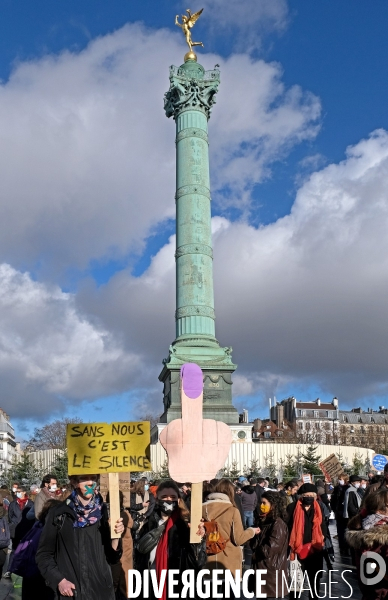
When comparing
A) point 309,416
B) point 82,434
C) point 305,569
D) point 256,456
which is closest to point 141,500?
point 305,569

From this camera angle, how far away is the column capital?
1346 inches

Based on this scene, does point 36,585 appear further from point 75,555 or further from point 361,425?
point 361,425

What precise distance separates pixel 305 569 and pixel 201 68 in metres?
32.0

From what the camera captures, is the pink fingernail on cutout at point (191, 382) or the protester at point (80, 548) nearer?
the protester at point (80, 548)

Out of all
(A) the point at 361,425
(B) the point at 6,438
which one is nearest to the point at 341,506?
(A) the point at 361,425

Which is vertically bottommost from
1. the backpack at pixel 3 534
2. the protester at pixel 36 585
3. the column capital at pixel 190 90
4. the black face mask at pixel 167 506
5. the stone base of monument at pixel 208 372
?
the protester at pixel 36 585

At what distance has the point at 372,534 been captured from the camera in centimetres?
A: 402

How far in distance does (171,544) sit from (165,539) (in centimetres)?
7

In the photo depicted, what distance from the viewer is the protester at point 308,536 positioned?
685cm

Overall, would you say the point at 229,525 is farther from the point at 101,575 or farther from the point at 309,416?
the point at 309,416

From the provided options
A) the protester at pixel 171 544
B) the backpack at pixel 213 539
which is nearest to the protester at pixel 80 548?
the protester at pixel 171 544

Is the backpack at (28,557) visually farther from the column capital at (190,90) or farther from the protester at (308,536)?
the column capital at (190,90)

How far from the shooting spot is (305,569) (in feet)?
22.6

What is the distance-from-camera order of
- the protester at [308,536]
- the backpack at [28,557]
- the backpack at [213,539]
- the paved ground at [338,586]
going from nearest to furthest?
the backpack at [213,539]
the backpack at [28,557]
the protester at [308,536]
the paved ground at [338,586]
